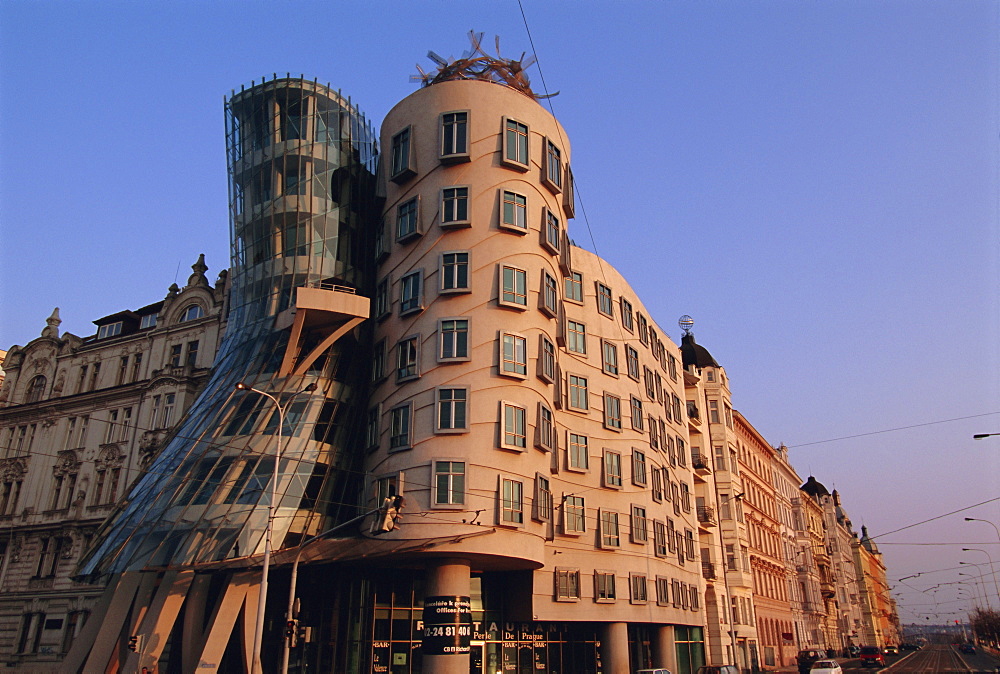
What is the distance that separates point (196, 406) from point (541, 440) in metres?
19.1

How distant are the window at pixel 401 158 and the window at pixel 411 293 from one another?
18.8 ft

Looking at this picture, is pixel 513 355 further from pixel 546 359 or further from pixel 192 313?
pixel 192 313

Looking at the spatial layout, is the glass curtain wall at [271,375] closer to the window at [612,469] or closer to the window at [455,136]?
the window at [455,136]

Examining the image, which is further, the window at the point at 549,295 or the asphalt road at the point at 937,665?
the asphalt road at the point at 937,665

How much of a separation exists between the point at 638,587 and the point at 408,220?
25.0m

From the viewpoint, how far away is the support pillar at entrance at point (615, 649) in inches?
1647

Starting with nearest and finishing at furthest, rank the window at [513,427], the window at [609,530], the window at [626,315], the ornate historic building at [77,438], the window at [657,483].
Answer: the window at [513,427], the window at [609,530], the window at [657,483], the ornate historic building at [77,438], the window at [626,315]

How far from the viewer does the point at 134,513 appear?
36.8 metres

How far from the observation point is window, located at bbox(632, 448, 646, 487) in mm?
47031

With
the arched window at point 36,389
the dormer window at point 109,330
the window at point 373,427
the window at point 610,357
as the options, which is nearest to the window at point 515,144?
the window at point 610,357

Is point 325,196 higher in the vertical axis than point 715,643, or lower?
higher

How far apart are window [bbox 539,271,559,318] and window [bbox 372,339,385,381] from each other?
28.6 feet

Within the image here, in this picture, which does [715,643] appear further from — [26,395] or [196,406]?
[26,395]

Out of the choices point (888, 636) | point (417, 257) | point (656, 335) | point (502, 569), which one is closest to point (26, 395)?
point (417, 257)
